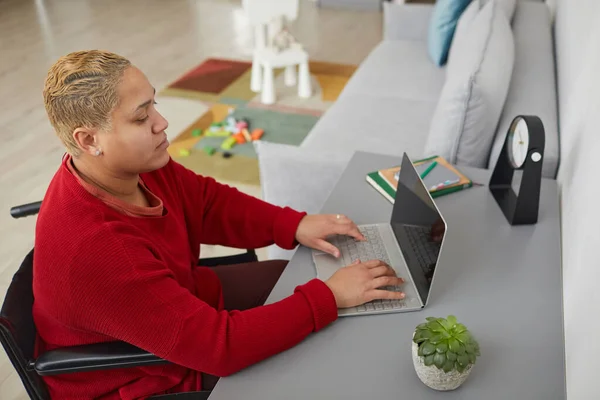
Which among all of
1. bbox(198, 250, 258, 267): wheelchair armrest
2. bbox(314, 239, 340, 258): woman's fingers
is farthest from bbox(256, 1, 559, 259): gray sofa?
bbox(314, 239, 340, 258): woman's fingers

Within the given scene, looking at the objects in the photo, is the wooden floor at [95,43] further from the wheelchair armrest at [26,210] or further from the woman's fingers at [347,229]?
the woman's fingers at [347,229]

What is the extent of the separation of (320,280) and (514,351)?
381 millimetres

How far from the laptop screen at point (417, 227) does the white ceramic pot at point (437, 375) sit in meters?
0.19

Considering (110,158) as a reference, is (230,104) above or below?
below

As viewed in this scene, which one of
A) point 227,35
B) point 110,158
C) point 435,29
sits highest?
point 110,158

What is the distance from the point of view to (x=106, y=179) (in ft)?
3.53

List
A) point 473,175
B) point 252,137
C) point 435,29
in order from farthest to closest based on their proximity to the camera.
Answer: point 252,137 → point 435,29 → point 473,175

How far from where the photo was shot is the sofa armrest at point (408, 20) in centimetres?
329

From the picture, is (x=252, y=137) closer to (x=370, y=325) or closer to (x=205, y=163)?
(x=205, y=163)

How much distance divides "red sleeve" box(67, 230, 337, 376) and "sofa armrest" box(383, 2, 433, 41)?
2717 mm

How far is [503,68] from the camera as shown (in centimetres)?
178

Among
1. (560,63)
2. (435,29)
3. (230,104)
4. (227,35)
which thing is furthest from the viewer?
(227,35)

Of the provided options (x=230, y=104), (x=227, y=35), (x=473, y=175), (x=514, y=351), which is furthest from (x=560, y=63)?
(x=227, y=35)

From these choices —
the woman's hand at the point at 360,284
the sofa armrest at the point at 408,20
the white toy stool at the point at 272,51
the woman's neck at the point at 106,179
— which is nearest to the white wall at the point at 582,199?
the woman's hand at the point at 360,284
